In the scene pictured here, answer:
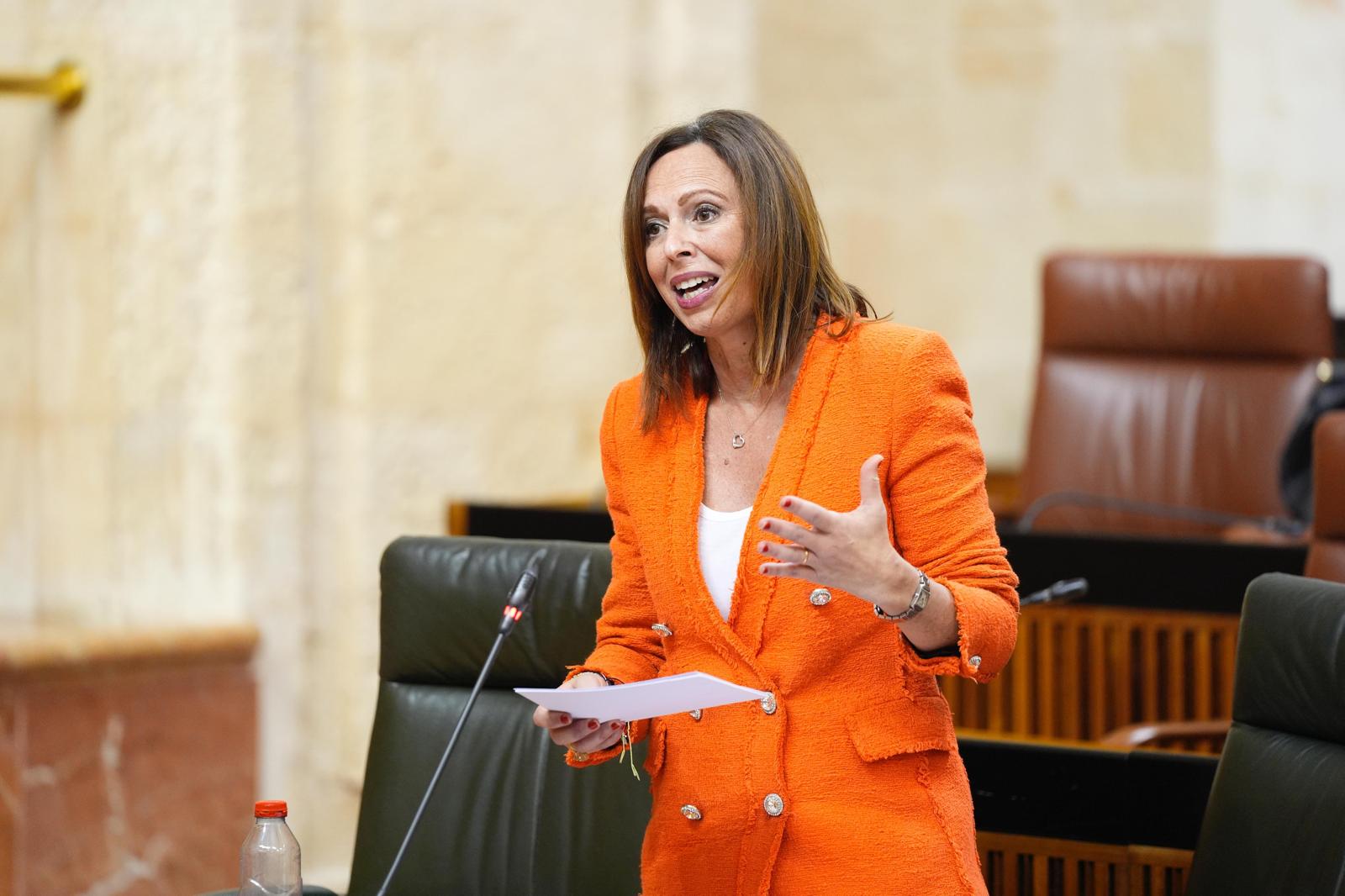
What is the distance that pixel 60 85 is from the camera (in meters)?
3.62

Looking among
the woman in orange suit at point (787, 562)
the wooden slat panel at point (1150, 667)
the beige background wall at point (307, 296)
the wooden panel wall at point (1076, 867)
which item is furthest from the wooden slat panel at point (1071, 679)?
the woman in orange suit at point (787, 562)

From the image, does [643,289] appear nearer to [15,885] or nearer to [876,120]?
[15,885]

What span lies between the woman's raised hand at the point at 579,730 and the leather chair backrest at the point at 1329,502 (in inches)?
60.5

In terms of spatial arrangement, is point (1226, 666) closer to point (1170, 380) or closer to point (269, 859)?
point (1170, 380)

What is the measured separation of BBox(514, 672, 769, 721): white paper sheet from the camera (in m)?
1.47

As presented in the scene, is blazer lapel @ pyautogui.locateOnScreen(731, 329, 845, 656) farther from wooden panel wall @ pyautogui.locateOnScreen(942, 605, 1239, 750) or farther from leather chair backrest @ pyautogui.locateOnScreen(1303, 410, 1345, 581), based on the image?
wooden panel wall @ pyautogui.locateOnScreen(942, 605, 1239, 750)

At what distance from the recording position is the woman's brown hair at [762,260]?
1.71 m

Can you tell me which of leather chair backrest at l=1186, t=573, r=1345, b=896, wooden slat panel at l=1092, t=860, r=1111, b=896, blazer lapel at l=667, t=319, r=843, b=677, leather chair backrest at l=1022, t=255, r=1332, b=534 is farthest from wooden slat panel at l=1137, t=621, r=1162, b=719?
blazer lapel at l=667, t=319, r=843, b=677

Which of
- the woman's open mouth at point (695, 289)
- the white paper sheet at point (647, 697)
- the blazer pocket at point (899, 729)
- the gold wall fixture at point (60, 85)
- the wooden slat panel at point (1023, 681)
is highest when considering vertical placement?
the gold wall fixture at point (60, 85)

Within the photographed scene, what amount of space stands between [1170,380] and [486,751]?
2.68m

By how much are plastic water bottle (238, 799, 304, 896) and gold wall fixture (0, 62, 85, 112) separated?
2.39 meters

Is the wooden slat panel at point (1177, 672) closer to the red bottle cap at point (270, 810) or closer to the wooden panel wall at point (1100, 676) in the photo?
the wooden panel wall at point (1100, 676)

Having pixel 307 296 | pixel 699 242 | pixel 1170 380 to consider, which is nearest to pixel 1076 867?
pixel 699 242

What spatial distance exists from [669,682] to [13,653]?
2190mm
